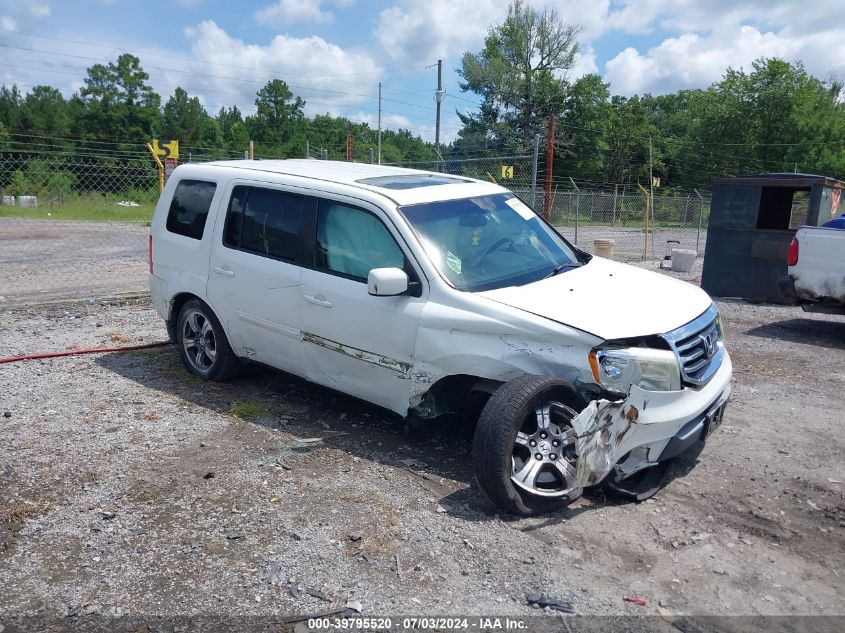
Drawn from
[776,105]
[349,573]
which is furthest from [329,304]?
[776,105]

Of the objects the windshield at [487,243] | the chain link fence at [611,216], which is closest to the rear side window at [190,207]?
the windshield at [487,243]

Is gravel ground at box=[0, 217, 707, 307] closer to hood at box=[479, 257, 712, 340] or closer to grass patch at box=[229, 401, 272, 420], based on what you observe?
grass patch at box=[229, 401, 272, 420]

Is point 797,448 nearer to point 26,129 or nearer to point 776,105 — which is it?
point 26,129

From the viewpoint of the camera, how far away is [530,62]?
53031 mm

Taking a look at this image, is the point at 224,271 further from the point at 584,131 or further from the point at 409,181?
the point at 584,131

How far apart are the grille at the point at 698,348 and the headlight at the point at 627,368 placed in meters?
0.18

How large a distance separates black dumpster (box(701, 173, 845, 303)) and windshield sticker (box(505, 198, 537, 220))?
7.00m

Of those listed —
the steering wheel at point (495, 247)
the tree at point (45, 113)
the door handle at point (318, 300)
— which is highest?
the tree at point (45, 113)

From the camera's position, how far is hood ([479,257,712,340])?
419cm

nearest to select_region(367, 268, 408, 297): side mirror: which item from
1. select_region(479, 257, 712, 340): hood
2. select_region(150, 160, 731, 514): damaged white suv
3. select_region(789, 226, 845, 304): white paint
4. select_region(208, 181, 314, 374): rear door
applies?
select_region(150, 160, 731, 514): damaged white suv

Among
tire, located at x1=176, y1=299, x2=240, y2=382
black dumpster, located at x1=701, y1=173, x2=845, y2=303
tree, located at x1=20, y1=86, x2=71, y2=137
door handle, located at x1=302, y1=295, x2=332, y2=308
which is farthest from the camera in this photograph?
tree, located at x1=20, y1=86, x2=71, y2=137

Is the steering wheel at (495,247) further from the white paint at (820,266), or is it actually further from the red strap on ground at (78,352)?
the white paint at (820,266)

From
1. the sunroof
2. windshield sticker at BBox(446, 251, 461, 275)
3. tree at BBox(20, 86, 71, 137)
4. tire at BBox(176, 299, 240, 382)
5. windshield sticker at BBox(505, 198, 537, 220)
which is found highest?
tree at BBox(20, 86, 71, 137)

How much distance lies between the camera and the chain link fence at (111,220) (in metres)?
11.9
